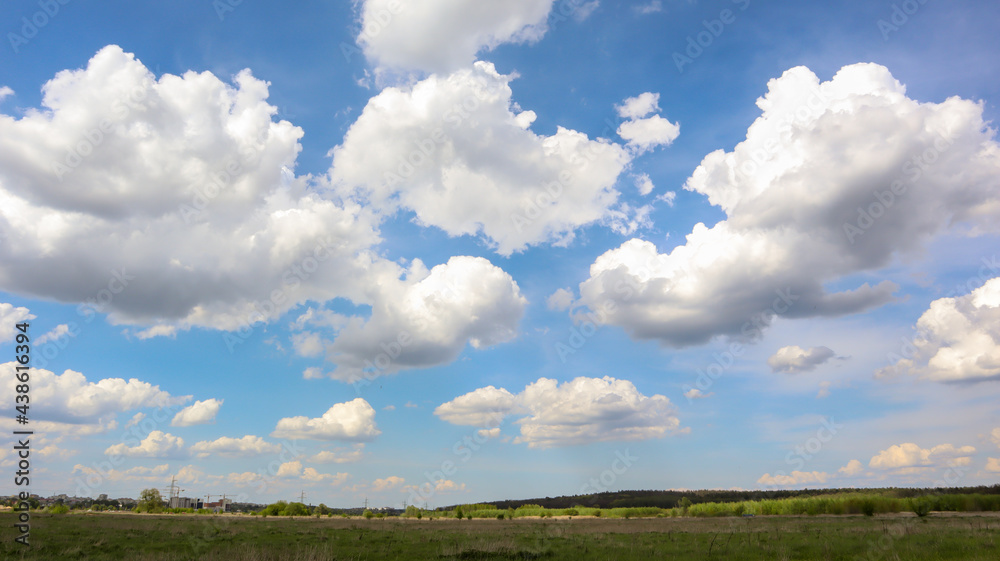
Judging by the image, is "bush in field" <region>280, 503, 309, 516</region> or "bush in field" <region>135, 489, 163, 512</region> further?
"bush in field" <region>135, 489, 163, 512</region>

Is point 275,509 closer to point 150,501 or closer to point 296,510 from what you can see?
point 296,510

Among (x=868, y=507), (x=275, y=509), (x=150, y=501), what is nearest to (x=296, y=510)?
(x=275, y=509)

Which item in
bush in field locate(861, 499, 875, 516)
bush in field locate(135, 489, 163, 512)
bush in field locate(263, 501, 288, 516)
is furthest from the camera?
bush in field locate(135, 489, 163, 512)

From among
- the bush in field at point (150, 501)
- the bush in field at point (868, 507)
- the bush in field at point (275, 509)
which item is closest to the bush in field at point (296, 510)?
the bush in field at point (275, 509)

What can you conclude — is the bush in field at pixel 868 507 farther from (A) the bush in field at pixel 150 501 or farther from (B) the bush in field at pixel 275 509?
(A) the bush in field at pixel 150 501

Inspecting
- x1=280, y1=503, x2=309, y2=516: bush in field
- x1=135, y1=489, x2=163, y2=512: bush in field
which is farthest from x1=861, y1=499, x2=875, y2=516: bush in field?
x1=135, y1=489, x2=163, y2=512: bush in field

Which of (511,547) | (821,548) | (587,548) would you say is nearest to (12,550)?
(511,547)

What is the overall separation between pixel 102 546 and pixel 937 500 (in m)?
132

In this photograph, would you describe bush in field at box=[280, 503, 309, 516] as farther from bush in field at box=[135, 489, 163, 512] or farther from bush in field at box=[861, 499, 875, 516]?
bush in field at box=[861, 499, 875, 516]

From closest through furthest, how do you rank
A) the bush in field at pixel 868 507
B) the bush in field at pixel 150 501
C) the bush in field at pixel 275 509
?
the bush in field at pixel 868 507 → the bush in field at pixel 275 509 → the bush in field at pixel 150 501

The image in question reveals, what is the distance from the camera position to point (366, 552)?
28.4 m

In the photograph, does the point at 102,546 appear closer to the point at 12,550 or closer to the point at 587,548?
the point at 12,550

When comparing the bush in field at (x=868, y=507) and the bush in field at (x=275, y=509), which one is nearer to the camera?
the bush in field at (x=868, y=507)

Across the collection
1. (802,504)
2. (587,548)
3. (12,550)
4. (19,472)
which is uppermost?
(19,472)
